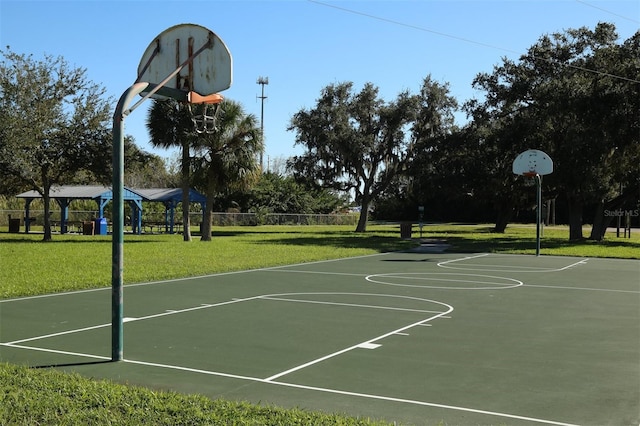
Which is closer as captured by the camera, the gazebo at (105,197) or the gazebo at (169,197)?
the gazebo at (105,197)

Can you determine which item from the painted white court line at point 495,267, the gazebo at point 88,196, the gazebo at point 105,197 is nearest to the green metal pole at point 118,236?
the painted white court line at point 495,267

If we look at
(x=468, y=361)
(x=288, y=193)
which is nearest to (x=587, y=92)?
(x=468, y=361)

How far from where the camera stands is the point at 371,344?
829cm

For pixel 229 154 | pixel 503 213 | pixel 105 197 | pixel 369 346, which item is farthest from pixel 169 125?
pixel 503 213

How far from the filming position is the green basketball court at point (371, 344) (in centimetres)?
594

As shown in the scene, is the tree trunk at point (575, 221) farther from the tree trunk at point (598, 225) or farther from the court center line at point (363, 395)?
the court center line at point (363, 395)

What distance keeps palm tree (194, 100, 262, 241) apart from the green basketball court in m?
16.0

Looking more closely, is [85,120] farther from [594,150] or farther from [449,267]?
[594,150]

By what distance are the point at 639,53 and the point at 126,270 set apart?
24.5m

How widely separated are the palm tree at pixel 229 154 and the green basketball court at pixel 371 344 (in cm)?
1598

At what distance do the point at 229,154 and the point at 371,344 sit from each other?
23.3 m

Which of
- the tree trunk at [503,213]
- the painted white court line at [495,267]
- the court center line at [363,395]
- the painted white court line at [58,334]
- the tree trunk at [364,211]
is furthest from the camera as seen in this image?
the tree trunk at [503,213]

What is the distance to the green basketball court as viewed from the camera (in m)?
5.94

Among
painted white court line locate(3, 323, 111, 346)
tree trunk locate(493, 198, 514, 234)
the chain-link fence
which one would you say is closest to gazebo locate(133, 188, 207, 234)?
the chain-link fence
